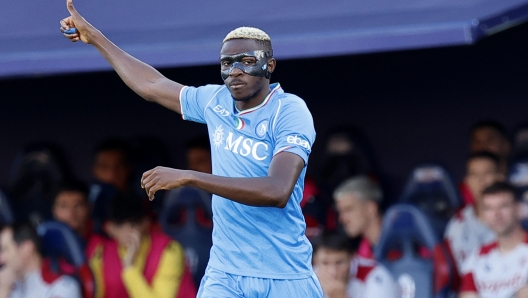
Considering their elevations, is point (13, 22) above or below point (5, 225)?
above

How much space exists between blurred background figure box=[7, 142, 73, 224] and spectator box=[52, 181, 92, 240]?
1.22ft

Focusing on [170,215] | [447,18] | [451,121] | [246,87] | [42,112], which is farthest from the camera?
[42,112]

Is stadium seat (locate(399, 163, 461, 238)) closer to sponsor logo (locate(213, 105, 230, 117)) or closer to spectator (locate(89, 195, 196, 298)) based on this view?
spectator (locate(89, 195, 196, 298))

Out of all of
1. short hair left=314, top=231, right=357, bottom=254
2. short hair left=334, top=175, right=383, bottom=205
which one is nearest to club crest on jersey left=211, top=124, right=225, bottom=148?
short hair left=314, top=231, right=357, bottom=254

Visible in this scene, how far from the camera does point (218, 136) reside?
3.82 meters

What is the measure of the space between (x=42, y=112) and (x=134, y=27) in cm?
259

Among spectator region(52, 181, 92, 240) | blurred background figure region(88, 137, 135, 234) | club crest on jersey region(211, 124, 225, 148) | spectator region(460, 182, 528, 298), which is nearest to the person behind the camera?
club crest on jersey region(211, 124, 225, 148)

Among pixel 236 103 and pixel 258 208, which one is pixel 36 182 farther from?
pixel 258 208

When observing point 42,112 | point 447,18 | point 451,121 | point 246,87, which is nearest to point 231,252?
point 246,87

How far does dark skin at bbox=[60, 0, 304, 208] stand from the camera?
10.7ft

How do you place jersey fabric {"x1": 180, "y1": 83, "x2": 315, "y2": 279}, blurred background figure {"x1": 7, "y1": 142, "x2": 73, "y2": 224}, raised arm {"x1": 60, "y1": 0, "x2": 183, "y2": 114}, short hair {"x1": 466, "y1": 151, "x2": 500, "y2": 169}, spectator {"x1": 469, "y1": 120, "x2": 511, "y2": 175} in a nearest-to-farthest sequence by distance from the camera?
jersey fabric {"x1": 180, "y1": 83, "x2": 315, "y2": 279}, raised arm {"x1": 60, "y1": 0, "x2": 183, "y2": 114}, short hair {"x1": 466, "y1": 151, "x2": 500, "y2": 169}, spectator {"x1": 469, "y1": 120, "x2": 511, "y2": 175}, blurred background figure {"x1": 7, "y1": 142, "x2": 73, "y2": 224}

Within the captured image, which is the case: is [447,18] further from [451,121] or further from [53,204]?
[53,204]

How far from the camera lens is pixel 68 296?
20.4 ft

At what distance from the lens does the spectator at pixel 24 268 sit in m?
6.38
